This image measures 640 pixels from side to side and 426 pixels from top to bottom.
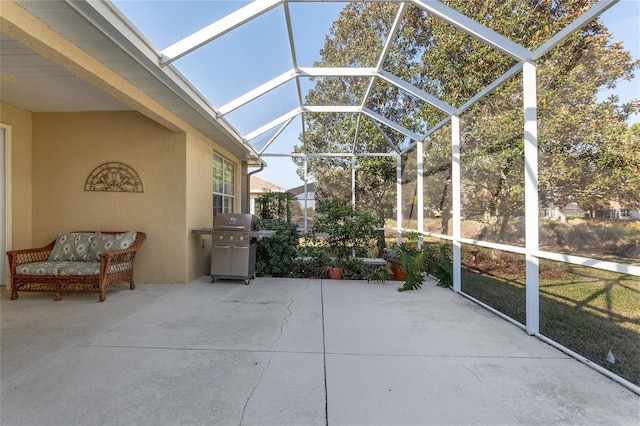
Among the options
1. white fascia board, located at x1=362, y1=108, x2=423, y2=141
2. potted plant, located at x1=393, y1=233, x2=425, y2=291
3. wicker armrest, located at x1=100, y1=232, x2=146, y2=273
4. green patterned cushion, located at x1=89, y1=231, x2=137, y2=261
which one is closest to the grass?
potted plant, located at x1=393, y1=233, x2=425, y2=291

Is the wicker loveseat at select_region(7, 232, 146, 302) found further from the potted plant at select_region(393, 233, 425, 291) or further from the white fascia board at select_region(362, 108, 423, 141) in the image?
the white fascia board at select_region(362, 108, 423, 141)

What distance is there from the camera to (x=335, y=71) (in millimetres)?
4723

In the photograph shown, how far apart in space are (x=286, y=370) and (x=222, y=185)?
19.1ft

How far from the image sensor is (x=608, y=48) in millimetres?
3322

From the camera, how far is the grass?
110 inches

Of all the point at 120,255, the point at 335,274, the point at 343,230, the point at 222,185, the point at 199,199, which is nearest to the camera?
the point at 120,255

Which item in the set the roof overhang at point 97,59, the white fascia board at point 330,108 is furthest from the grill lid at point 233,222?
the white fascia board at point 330,108

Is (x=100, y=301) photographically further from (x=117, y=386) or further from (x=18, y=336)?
(x=117, y=386)

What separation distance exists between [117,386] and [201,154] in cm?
450

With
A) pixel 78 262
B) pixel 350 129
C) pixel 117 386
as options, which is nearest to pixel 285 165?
pixel 350 129

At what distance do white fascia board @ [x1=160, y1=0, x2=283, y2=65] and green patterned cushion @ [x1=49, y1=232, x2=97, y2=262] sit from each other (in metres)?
3.20

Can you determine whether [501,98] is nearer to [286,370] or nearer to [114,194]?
[286,370]

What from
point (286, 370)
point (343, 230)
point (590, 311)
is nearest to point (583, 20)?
point (590, 311)

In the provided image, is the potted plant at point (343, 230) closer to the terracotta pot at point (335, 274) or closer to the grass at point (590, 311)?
the terracotta pot at point (335, 274)
